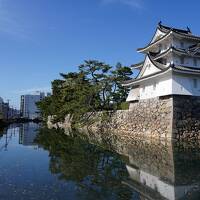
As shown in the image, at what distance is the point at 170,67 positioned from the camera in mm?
24938

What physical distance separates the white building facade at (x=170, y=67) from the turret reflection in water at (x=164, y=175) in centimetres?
1030

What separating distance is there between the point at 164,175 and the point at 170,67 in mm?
15130

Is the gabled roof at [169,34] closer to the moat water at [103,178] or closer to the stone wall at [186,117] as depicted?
the stone wall at [186,117]

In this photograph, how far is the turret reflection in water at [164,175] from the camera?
27.9 feet

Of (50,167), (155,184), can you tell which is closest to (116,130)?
(50,167)

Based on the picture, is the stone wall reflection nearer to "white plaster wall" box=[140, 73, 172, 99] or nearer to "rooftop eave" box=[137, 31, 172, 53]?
"white plaster wall" box=[140, 73, 172, 99]

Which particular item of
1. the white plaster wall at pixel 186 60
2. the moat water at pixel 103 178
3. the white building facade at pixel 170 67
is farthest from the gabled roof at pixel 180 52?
the moat water at pixel 103 178

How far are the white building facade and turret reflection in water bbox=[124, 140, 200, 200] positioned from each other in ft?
33.8

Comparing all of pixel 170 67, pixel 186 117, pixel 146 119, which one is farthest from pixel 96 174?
pixel 146 119

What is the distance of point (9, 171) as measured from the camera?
11.9 metres

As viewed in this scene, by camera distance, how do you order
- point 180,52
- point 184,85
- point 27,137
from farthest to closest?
point 27,137 → point 180,52 → point 184,85

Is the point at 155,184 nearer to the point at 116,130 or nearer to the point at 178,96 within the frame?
the point at 178,96

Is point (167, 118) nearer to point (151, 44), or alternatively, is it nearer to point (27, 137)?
→ point (151, 44)

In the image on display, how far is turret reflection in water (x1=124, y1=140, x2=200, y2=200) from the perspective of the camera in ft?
27.9
